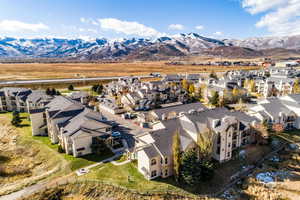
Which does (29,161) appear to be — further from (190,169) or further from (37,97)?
(190,169)

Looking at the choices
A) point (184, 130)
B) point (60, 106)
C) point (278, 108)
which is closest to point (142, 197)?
point (184, 130)

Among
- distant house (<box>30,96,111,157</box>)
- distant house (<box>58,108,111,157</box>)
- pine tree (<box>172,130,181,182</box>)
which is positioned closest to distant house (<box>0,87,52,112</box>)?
distant house (<box>30,96,111,157</box>)

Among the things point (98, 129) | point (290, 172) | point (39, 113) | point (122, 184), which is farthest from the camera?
point (39, 113)

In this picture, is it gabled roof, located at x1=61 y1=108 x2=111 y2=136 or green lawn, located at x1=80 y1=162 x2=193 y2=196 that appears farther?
gabled roof, located at x1=61 y1=108 x2=111 y2=136

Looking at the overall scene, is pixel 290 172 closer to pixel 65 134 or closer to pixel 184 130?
pixel 184 130

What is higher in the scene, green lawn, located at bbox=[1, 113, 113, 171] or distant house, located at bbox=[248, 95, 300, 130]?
distant house, located at bbox=[248, 95, 300, 130]

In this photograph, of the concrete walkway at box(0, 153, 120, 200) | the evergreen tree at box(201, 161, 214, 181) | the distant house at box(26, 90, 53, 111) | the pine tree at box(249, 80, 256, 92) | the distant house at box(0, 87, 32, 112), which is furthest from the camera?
the pine tree at box(249, 80, 256, 92)

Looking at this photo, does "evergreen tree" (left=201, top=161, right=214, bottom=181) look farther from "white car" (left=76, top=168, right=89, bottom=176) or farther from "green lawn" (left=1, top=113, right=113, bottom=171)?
"white car" (left=76, top=168, right=89, bottom=176)

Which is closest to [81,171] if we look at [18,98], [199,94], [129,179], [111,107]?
[129,179]
